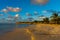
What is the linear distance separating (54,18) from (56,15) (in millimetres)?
2891

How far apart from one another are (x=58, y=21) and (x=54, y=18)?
3367mm

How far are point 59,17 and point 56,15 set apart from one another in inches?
94.2

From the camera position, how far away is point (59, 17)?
7800 cm

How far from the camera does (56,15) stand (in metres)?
78.8

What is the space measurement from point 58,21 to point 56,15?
15.0ft

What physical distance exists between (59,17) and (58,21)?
3425mm

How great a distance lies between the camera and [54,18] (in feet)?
265

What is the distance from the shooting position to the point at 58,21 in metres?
80.1
